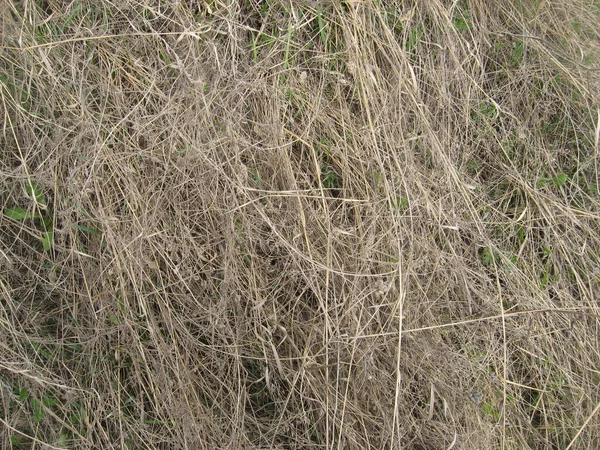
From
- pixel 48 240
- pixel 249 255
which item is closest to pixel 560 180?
pixel 249 255

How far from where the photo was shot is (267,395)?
5.15 ft

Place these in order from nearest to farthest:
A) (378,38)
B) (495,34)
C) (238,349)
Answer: (238,349) → (378,38) → (495,34)

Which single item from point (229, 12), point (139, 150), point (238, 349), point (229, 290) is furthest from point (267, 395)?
point (229, 12)

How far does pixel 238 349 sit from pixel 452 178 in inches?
29.4

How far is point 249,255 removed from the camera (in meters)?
1.55

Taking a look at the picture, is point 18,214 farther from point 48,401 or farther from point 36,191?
point 48,401

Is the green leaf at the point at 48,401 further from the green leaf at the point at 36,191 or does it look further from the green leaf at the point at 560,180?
the green leaf at the point at 560,180

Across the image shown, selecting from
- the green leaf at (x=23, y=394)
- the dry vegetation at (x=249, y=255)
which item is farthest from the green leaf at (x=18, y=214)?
the green leaf at (x=23, y=394)

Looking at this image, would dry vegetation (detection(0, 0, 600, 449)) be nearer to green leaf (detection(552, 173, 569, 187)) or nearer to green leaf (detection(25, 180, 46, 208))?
green leaf (detection(25, 180, 46, 208))

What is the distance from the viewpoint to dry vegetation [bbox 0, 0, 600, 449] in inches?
60.1

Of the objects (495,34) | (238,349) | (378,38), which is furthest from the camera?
(495,34)

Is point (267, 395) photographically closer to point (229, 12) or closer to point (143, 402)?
point (143, 402)

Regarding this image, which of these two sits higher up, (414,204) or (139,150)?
(139,150)

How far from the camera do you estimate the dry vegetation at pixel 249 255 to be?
5.01 ft
